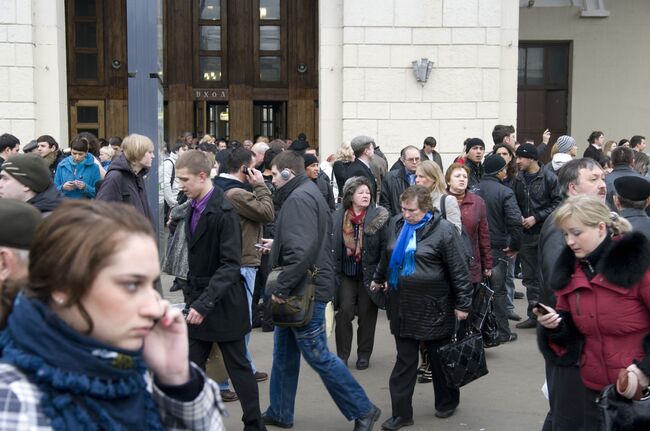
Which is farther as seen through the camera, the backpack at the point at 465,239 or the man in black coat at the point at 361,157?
the man in black coat at the point at 361,157

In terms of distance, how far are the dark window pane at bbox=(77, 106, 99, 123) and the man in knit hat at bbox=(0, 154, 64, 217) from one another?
15540mm

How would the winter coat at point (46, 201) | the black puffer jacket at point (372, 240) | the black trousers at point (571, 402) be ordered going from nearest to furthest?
the black trousers at point (571, 402), the winter coat at point (46, 201), the black puffer jacket at point (372, 240)

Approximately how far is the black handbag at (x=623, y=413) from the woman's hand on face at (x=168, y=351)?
100 inches

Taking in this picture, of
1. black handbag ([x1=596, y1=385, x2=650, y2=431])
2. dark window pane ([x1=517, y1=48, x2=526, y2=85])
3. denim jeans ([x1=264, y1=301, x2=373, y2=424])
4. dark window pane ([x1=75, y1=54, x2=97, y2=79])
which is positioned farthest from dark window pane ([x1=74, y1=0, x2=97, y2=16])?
black handbag ([x1=596, y1=385, x2=650, y2=431])


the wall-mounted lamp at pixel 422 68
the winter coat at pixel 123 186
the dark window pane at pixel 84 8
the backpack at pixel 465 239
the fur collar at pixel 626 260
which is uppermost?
the dark window pane at pixel 84 8

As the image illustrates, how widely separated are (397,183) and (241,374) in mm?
5119

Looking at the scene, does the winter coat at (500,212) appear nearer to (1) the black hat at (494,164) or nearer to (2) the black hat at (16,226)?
(1) the black hat at (494,164)

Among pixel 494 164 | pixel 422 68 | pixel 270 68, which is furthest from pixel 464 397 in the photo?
pixel 270 68

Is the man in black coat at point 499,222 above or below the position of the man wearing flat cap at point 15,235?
below

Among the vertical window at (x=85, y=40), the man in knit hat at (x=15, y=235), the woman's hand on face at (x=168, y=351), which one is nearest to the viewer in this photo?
the woman's hand on face at (x=168, y=351)

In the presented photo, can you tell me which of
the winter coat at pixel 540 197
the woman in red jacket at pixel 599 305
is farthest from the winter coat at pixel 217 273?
the winter coat at pixel 540 197

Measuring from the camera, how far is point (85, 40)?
19828mm

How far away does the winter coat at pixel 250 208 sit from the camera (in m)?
6.85

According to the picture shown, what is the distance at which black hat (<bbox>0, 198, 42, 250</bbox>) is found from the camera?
8.48 feet
